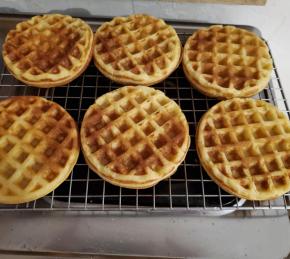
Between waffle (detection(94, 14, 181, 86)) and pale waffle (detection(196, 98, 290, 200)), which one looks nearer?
pale waffle (detection(196, 98, 290, 200))

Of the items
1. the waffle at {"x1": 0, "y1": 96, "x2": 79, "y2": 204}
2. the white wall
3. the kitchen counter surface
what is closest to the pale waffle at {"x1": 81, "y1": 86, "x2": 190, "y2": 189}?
the waffle at {"x1": 0, "y1": 96, "x2": 79, "y2": 204}

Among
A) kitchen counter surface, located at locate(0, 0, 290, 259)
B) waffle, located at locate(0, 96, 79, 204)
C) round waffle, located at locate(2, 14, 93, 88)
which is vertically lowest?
kitchen counter surface, located at locate(0, 0, 290, 259)

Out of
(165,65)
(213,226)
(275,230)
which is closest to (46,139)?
(165,65)

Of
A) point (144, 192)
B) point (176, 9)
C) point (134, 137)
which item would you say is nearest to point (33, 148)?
point (134, 137)

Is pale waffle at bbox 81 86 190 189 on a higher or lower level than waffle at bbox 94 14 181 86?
lower

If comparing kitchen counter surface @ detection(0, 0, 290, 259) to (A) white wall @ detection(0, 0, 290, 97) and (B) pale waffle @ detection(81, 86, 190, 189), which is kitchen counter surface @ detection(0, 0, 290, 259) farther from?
(A) white wall @ detection(0, 0, 290, 97)

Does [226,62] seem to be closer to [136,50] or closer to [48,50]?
[136,50]

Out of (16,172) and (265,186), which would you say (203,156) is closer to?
(265,186)
